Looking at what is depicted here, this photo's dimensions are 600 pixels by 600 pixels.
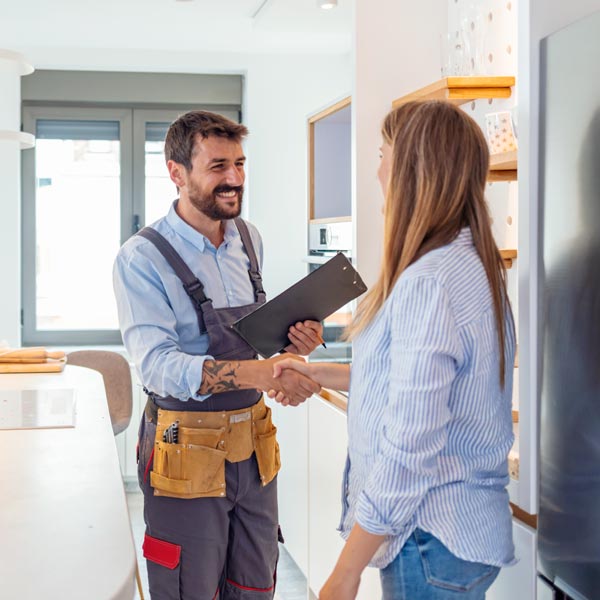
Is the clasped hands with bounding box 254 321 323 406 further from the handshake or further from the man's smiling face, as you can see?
the man's smiling face

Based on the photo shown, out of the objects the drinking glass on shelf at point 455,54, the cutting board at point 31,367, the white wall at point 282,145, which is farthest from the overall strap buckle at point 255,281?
the white wall at point 282,145

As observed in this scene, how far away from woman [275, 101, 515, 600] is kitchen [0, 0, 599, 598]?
0.21m

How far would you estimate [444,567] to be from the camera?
1.41 meters

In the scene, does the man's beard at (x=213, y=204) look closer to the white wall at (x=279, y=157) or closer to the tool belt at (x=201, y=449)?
the tool belt at (x=201, y=449)

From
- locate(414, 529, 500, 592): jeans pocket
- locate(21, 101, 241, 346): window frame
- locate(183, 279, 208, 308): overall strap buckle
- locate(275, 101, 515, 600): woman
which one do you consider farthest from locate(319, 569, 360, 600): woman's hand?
locate(21, 101, 241, 346): window frame

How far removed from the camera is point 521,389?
1.64m

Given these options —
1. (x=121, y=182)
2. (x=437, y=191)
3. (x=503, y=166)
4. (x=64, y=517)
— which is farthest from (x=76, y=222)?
(x=437, y=191)

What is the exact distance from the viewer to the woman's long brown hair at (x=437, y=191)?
4.66 ft

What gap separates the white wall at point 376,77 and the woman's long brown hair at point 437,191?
1.24m

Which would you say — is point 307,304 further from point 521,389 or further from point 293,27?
point 293,27

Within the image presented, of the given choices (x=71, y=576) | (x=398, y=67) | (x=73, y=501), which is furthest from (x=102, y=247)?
(x=71, y=576)

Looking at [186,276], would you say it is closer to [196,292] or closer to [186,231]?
[196,292]

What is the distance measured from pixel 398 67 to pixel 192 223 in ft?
2.75

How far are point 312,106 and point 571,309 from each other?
440 centimetres
